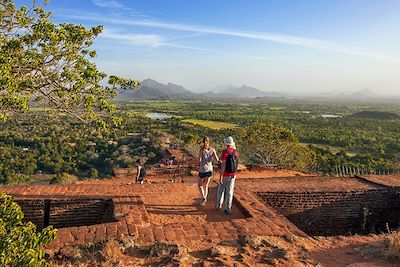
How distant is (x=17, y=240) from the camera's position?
7.86 ft

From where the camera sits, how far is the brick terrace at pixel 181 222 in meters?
4.80

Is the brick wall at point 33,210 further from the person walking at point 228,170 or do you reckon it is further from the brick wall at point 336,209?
the brick wall at point 336,209

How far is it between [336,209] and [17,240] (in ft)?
22.5

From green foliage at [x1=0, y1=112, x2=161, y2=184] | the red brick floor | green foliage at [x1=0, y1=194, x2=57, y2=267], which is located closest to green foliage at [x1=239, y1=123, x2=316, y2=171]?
green foliage at [x1=0, y1=112, x2=161, y2=184]

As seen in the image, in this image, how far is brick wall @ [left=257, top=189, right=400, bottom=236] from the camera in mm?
7578

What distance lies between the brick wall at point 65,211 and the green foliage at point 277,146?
14.5m

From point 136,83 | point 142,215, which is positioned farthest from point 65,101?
point 142,215

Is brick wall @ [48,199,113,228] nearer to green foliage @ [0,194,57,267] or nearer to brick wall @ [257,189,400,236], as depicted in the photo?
brick wall @ [257,189,400,236]

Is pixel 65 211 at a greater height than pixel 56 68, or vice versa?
pixel 56 68

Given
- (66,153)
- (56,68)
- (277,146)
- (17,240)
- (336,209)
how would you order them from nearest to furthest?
(17,240), (56,68), (336,209), (277,146), (66,153)

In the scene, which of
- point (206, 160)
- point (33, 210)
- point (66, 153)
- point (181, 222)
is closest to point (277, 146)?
point (206, 160)

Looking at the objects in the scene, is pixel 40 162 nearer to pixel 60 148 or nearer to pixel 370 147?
pixel 60 148

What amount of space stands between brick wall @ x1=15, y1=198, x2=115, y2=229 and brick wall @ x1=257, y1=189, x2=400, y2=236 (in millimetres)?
3320

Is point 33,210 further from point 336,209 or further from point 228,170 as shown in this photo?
point 336,209
